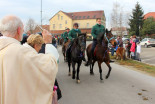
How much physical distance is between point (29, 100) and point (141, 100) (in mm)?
4229

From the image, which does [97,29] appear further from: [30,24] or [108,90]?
[30,24]

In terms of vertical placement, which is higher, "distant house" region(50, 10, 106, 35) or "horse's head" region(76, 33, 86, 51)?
"distant house" region(50, 10, 106, 35)

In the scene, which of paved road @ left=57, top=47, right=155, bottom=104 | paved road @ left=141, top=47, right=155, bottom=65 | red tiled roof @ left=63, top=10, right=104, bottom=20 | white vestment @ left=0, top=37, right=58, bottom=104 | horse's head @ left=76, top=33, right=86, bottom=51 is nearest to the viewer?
white vestment @ left=0, top=37, right=58, bottom=104

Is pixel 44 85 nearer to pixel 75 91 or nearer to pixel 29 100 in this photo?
pixel 29 100

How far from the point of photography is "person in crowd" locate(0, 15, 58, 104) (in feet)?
5.35

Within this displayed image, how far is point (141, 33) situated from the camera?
140 ft

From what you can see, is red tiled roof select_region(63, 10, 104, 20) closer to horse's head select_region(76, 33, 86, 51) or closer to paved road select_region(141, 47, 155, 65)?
paved road select_region(141, 47, 155, 65)

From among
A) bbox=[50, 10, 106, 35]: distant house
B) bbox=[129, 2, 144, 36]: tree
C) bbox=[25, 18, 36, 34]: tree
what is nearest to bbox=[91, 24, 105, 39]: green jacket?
bbox=[25, 18, 36, 34]: tree

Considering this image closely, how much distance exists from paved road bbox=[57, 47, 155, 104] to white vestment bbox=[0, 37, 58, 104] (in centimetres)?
333

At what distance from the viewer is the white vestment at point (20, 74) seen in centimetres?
163

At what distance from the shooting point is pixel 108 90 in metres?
5.89

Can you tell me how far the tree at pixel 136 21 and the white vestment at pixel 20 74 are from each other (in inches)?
1766

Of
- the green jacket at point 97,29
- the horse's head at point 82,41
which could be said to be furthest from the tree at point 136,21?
the horse's head at point 82,41

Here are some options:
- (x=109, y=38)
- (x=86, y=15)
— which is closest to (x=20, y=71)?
(x=109, y=38)
